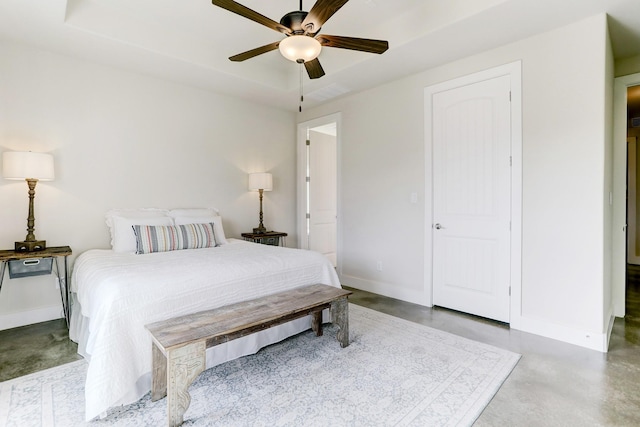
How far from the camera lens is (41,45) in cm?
296

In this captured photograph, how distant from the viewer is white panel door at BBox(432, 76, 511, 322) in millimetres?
3000

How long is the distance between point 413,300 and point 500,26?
2.76m

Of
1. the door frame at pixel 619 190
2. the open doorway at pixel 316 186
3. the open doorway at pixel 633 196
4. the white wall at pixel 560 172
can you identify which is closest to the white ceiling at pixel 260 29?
the white wall at pixel 560 172

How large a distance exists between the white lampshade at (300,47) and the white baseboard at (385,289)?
2.71 meters

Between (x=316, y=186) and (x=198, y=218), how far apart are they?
2.15 metres

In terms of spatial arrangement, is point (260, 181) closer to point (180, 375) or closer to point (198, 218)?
point (198, 218)

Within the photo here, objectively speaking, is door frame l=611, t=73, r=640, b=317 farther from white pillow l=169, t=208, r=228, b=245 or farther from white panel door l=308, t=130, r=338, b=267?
white pillow l=169, t=208, r=228, b=245

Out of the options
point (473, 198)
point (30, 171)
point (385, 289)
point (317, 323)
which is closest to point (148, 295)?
point (317, 323)

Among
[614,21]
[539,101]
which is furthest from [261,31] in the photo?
[614,21]

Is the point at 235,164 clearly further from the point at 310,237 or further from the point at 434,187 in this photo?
the point at 434,187

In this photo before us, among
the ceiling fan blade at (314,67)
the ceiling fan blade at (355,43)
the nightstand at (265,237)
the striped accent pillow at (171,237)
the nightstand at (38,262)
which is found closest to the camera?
the ceiling fan blade at (355,43)

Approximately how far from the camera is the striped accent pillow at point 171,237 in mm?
3066

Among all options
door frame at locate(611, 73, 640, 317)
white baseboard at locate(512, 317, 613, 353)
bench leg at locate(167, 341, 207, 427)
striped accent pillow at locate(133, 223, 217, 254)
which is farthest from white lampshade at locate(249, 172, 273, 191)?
door frame at locate(611, 73, 640, 317)

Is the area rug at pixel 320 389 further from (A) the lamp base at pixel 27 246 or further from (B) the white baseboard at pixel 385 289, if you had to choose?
(A) the lamp base at pixel 27 246
